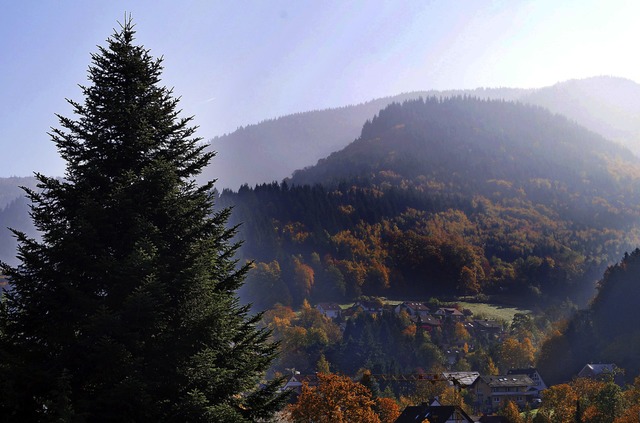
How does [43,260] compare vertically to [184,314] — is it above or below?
above

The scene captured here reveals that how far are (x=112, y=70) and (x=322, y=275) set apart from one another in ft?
429

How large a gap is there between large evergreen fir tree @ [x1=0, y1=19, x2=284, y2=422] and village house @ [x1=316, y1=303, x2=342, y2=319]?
110539mm

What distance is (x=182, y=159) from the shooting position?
16.3m

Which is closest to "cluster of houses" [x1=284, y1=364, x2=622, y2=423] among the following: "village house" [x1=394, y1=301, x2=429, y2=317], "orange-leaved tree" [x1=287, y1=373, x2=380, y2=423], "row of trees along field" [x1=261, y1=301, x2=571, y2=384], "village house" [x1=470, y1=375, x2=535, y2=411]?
"village house" [x1=470, y1=375, x2=535, y2=411]

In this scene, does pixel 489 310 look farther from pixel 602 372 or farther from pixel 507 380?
pixel 602 372

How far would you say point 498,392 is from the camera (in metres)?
79.8

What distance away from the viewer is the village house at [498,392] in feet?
260

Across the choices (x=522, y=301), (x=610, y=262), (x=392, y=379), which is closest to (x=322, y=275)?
(x=522, y=301)

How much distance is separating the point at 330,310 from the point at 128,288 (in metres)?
116

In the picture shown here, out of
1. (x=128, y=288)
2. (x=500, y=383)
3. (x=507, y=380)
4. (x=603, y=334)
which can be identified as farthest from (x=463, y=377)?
(x=128, y=288)

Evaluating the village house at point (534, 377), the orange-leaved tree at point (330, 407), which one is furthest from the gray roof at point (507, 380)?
the orange-leaved tree at point (330, 407)

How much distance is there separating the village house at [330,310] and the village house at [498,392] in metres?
47.0

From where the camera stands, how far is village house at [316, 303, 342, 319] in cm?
12638

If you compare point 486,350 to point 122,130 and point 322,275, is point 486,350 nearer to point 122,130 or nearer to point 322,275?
point 322,275
